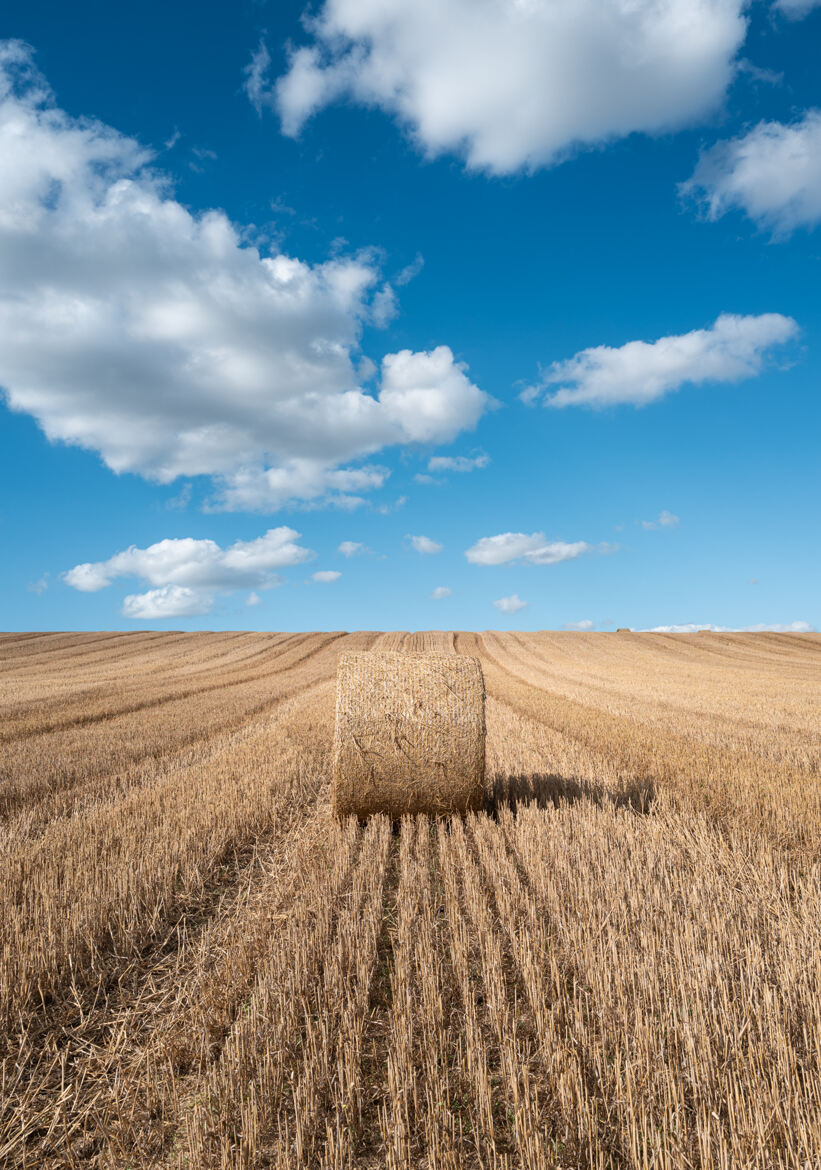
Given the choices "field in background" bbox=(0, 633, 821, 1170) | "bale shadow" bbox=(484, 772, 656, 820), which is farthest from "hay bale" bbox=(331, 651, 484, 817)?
"bale shadow" bbox=(484, 772, 656, 820)

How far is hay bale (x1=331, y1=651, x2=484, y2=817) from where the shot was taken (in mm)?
6973

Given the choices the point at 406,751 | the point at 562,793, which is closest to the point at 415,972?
the point at 406,751

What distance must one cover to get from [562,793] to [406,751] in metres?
1.95

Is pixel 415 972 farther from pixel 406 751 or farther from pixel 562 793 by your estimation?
pixel 562 793

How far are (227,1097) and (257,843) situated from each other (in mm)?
3821

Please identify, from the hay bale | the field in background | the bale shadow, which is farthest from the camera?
the bale shadow

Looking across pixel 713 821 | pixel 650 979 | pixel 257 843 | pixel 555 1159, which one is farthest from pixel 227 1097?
pixel 713 821

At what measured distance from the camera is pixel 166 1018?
11.6 feet

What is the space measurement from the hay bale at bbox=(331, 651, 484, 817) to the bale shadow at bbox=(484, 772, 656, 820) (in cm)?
61

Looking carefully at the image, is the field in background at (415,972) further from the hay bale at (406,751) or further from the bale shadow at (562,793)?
the hay bale at (406,751)

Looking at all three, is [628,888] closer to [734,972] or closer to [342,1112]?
[734,972]

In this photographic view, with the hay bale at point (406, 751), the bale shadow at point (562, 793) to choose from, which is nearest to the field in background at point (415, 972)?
the bale shadow at point (562, 793)

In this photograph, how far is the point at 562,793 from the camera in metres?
7.63

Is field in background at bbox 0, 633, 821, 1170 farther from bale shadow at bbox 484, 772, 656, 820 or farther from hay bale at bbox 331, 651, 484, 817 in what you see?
hay bale at bbox 331, 651, 484, 817
